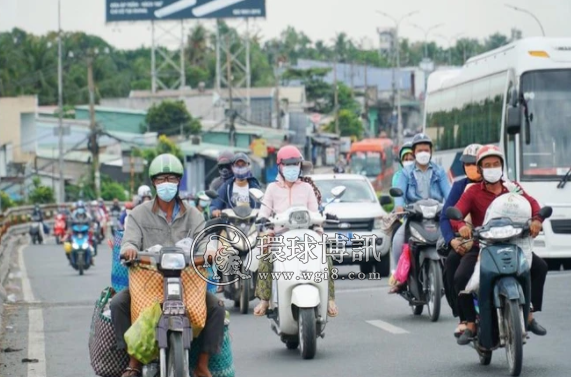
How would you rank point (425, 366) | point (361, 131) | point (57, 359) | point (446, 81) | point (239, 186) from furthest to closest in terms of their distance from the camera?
point (361, 131) < point (446, 81) < point (239, 186) < point (57, 359) < point (425, 366)

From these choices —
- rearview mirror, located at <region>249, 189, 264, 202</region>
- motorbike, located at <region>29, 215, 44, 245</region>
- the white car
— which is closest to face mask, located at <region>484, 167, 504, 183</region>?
rearview mirror, located at <region>249, 189, 264, 202</region>

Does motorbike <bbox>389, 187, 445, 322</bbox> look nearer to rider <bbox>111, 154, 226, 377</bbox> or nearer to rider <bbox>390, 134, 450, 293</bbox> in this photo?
rider <bbox>390, 134, 450, 293</bbox>

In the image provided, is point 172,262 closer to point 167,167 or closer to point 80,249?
point 167,167

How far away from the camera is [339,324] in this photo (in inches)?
603

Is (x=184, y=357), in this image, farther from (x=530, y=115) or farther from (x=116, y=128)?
(x=116, y=128)

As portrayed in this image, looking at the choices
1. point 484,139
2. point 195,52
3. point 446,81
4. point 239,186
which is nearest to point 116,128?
point 195,52

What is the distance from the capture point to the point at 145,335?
9133 millimetres

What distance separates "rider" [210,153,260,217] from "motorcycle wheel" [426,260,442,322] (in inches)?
135

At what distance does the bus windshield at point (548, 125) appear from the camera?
22.6 metres

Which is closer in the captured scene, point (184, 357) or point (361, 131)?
point (184, 357)

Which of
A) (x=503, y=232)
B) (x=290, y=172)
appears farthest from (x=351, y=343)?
(x=503, y=232)

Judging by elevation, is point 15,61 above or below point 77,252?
above

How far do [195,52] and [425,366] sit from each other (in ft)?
360

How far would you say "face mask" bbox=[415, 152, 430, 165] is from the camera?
15578 millimetres
